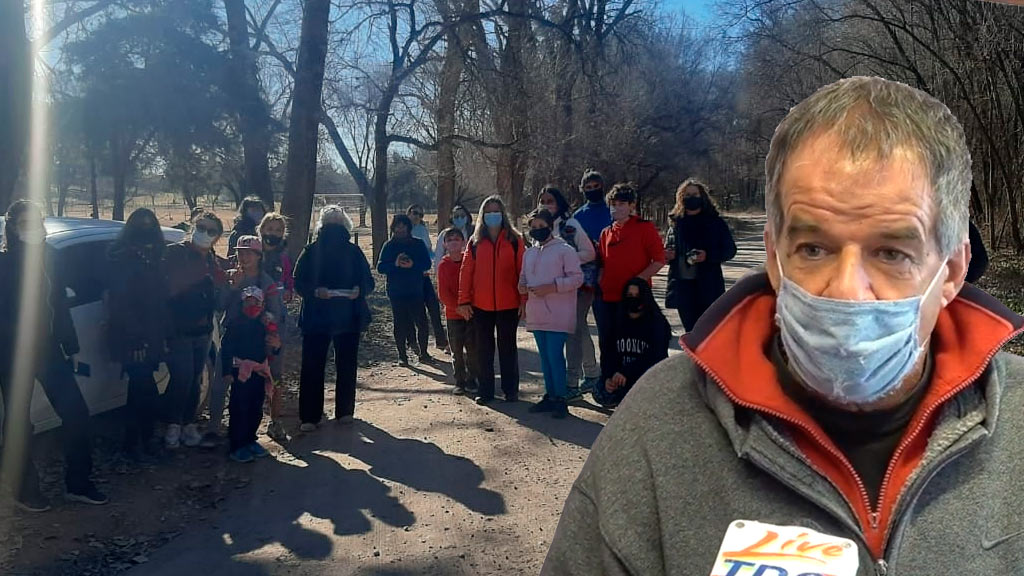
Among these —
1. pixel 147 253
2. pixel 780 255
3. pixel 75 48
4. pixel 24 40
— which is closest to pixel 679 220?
pixel 147 253

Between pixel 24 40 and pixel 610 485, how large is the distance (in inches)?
388

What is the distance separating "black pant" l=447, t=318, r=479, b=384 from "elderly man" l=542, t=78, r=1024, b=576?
21.8ft

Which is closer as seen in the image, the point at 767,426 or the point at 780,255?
the point at 767,426

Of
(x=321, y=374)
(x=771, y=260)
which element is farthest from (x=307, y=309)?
(x=771, y=260)

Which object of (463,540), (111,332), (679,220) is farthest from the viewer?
(679,220)

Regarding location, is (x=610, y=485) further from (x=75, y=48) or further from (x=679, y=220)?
(x=75, y=48)

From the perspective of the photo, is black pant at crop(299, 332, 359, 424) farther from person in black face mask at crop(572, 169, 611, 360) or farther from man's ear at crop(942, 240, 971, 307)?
man's ear at crop(942, 240, 971, 307)

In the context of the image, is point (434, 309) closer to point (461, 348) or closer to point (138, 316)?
point (461, 348)

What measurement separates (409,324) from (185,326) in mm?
3768

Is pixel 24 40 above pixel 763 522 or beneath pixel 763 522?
above

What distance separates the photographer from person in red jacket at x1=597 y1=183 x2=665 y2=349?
742 cm

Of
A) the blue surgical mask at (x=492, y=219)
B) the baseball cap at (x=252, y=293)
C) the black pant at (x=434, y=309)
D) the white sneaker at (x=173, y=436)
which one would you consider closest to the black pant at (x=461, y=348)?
the blue surgical mask at (x=492, y=219)

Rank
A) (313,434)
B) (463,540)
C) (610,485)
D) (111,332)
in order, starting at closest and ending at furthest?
(610,485)
(463,540)
(111,332)
(313,434)

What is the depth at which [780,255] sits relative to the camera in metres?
1.63
